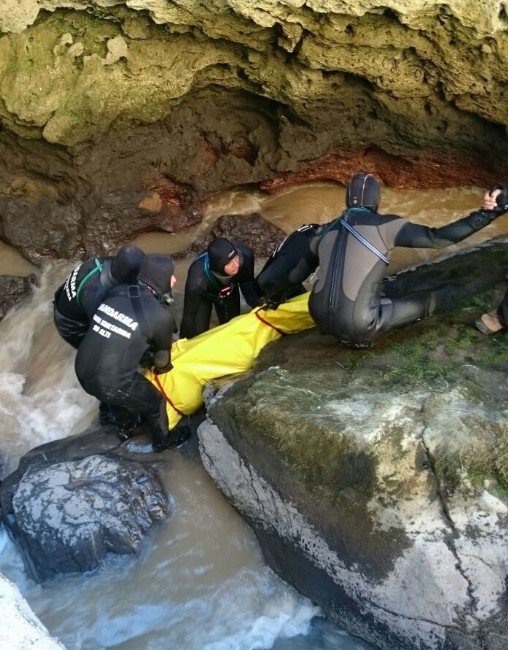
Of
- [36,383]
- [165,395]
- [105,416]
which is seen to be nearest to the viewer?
[165,395]

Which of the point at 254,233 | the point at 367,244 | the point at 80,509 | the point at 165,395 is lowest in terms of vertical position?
the point at 80,509

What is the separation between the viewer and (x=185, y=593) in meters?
4.90

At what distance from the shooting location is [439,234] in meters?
4.79

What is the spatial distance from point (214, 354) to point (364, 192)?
5.45 ft

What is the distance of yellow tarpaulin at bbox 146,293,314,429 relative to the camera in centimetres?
545

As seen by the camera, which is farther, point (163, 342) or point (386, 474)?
point (163, 342)

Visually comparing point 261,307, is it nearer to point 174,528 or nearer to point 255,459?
point 255,459

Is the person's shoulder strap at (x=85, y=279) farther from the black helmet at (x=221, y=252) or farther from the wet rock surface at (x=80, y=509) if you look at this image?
the wet rock surface at (x=80, y=509)

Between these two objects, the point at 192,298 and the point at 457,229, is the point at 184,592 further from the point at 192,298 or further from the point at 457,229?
the point at 457,229

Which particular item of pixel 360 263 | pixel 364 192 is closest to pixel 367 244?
pixel 360 263

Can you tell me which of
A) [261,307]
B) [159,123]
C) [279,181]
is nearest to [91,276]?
[261,307]

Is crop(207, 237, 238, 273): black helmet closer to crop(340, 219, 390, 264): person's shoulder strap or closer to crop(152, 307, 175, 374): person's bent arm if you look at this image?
crop(152, 307, 175, 374): person's bent arm

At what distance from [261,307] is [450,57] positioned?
2.66 m

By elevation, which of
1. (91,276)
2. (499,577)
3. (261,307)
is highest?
(91,276)
